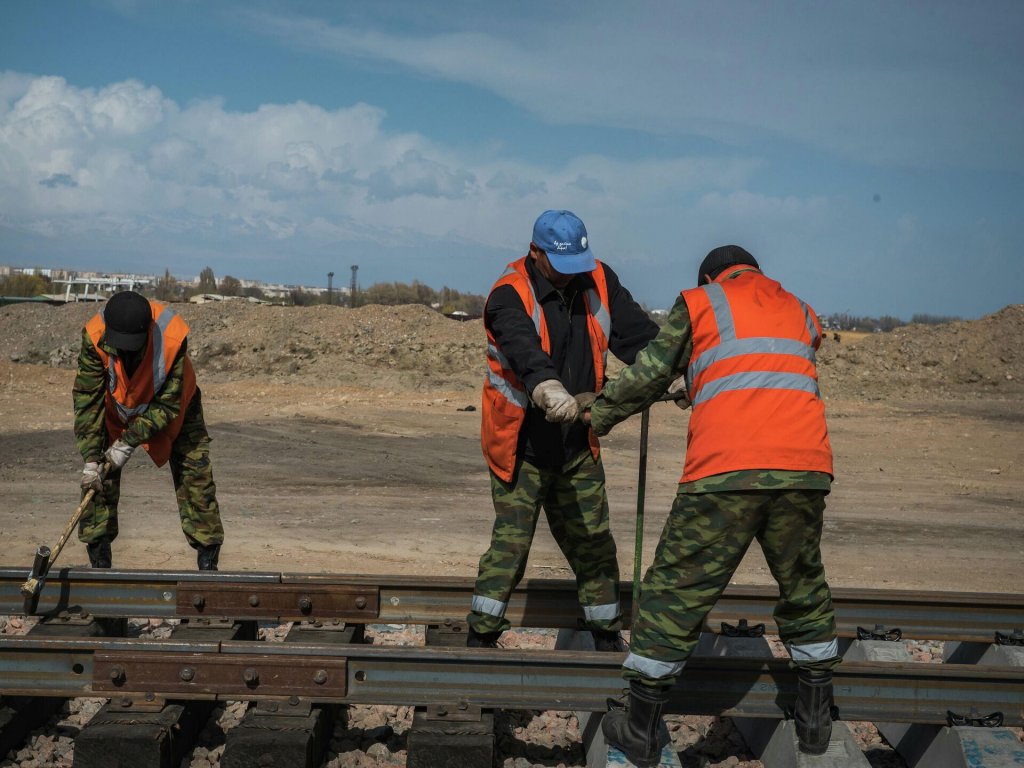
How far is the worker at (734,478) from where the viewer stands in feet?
12.6

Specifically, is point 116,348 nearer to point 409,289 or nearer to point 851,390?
point 851,390

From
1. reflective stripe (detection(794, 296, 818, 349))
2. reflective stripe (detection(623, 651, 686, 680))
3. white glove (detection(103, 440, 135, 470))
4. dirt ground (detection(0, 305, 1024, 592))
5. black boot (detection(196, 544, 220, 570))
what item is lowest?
dirt ground (detection(0, 305, 1024, 592))

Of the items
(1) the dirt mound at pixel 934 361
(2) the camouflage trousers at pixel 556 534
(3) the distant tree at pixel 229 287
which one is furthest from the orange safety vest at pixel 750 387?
(3) the distant tree at pixel 229 287

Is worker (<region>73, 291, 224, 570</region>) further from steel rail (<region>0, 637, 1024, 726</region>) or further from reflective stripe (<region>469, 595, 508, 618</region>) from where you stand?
reflective stripe (<region>469, 595, 508, 618</region>)

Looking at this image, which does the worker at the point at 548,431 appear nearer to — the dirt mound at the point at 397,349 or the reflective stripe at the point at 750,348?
the reflective stripe at the point at 750,348

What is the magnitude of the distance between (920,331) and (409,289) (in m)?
34.8

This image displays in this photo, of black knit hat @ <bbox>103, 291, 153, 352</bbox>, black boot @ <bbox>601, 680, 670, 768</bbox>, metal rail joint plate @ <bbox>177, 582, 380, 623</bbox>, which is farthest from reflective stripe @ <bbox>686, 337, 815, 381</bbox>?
black knit hat @ <bbox>103, 291, 153, 352</bbox>

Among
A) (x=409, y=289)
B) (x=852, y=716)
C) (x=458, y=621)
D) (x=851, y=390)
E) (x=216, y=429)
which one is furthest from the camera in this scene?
(x=409, y=289)

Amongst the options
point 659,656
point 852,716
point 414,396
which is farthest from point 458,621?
point 414,396

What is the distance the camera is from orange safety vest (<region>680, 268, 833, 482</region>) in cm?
382

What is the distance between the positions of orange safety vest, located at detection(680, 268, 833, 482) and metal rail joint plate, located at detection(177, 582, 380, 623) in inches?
86.8

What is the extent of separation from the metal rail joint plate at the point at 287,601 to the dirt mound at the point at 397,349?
16.5 m

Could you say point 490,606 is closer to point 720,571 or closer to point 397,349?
point 720,571

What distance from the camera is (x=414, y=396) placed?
2036cm
